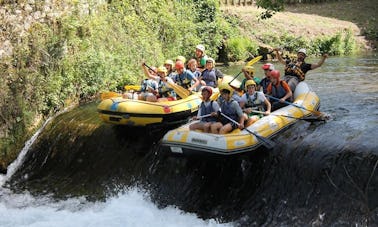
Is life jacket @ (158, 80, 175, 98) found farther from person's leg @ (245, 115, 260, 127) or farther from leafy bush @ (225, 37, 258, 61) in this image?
leafy bush @ (225, 37, 258, 61)

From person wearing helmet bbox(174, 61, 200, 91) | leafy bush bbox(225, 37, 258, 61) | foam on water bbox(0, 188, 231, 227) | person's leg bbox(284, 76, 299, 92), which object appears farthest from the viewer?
leafy bush bbox(225, 37, 258, 61)

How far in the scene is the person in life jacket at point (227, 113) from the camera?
7762mm

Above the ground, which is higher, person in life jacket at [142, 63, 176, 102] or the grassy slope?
person in life jacket at [142, 63, 176, 102]

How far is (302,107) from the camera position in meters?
8.57

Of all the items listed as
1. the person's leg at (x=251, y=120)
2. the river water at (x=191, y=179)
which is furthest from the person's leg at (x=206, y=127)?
the person's leg at (x=251, y=120)

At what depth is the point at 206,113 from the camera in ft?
26.5

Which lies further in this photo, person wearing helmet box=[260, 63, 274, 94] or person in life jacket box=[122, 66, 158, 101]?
person in life jacket box=[122, 66, 158, 101]

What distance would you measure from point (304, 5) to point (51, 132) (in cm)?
2263

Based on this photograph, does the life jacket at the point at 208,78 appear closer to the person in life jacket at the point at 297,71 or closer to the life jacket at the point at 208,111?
the person in life jacket at the point at 297,71

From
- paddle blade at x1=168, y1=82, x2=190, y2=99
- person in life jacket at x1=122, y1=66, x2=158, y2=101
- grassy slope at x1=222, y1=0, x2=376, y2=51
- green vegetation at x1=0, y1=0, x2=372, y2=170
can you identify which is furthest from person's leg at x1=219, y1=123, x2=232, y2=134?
grassy slope at x1=222, y1=0, x2=376, y2=51

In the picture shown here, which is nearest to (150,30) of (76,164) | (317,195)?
(76,164)

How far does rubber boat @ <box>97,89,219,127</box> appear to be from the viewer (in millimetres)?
9125

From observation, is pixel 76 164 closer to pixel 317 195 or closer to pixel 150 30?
pixel 317 195

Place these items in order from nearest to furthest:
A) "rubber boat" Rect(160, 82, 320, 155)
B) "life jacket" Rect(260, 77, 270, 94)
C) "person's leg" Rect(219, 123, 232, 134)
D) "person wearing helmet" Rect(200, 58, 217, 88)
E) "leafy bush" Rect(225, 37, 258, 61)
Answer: "rubber boat" Rect(160, 82, 320, 155)
"person's leg" Rect(219, 123, 232, 134)
"life jacket" Rect(260, 77, 270, 94)
"person wearing helmet" Rect(200, 58, 217, 88)
"leafy bush" Rect(225, 37, 258, 61)
